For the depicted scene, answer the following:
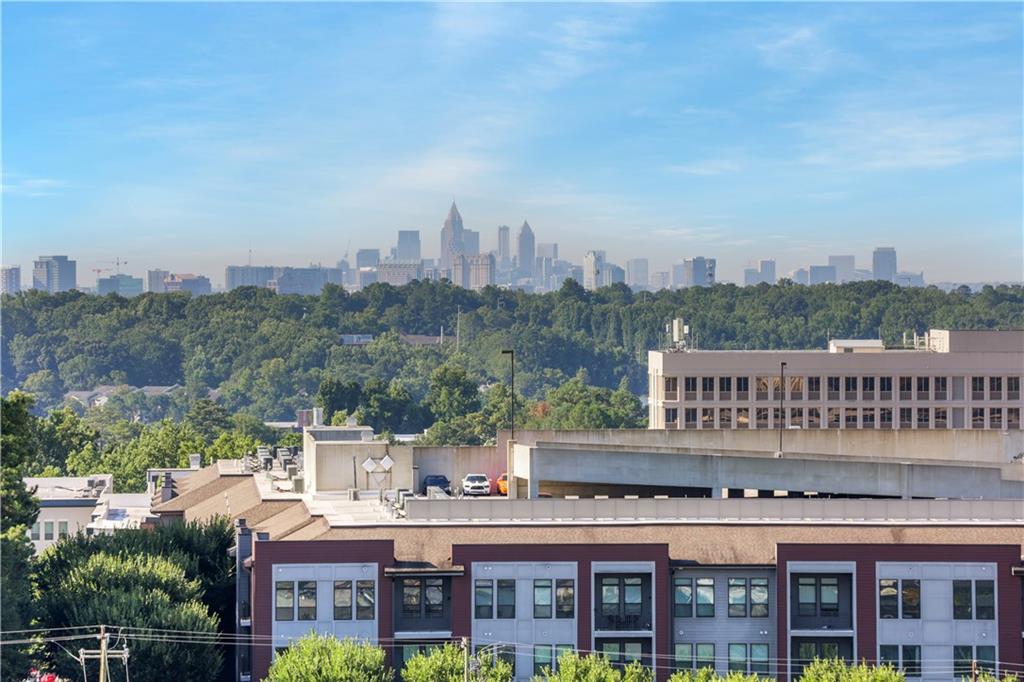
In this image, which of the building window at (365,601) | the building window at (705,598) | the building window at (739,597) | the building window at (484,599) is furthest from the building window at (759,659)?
the building window at (365,601)

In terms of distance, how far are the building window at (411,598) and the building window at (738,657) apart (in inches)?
312

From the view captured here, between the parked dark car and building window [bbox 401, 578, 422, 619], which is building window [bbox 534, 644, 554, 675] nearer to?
building window [bbox 401, 578, 422, 619]

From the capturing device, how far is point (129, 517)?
82250 millimetres

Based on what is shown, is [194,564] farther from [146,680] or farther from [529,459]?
[529,459]

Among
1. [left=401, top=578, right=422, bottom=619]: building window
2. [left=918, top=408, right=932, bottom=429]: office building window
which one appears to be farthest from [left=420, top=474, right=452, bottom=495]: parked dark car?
[left=918, top=408, right=932, bottom=429]: office building window

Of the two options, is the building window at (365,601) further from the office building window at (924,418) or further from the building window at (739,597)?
the office building window at (924,418)

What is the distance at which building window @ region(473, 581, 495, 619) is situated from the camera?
156 ft

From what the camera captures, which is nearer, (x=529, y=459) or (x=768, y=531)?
(x=768, y=531)

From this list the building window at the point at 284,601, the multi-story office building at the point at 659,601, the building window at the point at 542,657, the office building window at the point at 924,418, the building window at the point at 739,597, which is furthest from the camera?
the office building window at the point at 924,418

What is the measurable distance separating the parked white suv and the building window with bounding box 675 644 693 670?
15.6 meters

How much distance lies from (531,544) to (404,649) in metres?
4.08

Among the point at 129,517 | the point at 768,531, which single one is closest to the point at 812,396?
the point at 129,517

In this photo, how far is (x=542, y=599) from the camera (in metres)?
47.9

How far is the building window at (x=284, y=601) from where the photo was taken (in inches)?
1882
